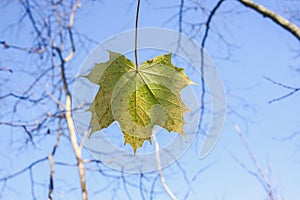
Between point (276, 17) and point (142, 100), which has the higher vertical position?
point (276, 17)

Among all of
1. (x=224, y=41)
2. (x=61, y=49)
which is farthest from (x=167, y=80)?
(x=61, y=49)

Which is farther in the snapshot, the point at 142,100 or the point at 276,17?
the point at 276,17

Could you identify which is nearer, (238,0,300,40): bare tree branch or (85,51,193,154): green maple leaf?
(85,51,193,154): green maple leaf

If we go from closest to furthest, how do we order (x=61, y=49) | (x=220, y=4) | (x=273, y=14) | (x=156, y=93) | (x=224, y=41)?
(x=156, y=93), (x=273, y=14), (x=220, y=4), (x=224, y=41), (x=61, y=49)

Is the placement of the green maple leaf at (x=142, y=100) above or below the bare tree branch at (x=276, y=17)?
below

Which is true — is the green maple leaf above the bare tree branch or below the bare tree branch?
below

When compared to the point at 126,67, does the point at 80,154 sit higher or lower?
higher

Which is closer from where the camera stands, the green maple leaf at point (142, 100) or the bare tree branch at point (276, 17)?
the green maple leaf at point (142, 100)

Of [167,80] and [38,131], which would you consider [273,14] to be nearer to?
[167,80]
